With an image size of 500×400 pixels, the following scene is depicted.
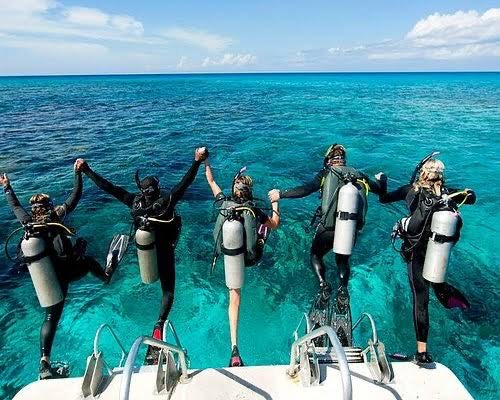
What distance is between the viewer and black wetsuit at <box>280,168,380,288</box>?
6.12 meters

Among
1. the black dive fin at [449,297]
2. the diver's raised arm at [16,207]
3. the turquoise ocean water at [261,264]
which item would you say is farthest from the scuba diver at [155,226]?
the black dive fin at [449,297]

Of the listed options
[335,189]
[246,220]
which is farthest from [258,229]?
[335,189]

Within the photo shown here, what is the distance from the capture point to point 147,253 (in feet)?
17.4

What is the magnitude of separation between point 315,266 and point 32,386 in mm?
4449

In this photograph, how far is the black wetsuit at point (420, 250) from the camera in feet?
16.5

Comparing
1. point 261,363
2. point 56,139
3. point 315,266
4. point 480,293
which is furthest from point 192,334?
point 56,139

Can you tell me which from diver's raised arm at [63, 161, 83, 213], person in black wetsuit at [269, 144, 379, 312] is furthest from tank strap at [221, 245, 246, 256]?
diver's raised arm at [63, 161, 83, 213]

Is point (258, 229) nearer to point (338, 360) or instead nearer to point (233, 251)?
point (233, 251)

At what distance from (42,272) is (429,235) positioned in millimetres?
5148

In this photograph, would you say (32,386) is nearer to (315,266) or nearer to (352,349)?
(352,349)

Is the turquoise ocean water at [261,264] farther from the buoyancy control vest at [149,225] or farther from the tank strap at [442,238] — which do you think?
the tank strap at [442,238]

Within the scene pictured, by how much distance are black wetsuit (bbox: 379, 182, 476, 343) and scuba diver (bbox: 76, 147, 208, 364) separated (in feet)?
10.7

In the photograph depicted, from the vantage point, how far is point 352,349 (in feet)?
14.7

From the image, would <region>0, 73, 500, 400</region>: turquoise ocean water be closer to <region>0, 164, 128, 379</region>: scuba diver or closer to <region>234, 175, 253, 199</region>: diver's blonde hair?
<region>0, 164, 128, 379</region>: scuba diver
